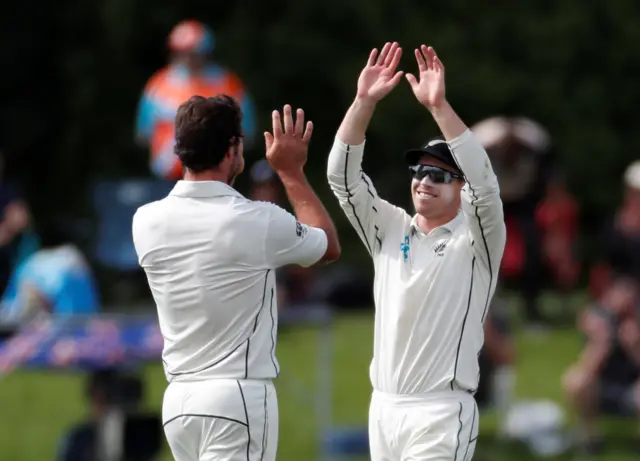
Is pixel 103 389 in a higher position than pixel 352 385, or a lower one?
higher

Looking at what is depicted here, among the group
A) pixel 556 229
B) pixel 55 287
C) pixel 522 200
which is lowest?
pixel 556 229

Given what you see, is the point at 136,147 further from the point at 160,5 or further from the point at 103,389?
→ the point at 103,389

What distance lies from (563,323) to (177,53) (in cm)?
712

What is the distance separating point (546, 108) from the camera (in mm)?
21344

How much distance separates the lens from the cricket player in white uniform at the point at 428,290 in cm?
593

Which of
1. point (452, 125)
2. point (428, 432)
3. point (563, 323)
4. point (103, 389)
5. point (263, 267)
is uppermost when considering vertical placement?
point (452, 125)

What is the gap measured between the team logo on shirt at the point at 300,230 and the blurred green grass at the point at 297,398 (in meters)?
4.90

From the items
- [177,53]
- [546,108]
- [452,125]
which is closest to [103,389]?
[177,53]

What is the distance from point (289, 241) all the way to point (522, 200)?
12.0 meters

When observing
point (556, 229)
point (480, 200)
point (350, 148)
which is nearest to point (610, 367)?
point (350, 148)

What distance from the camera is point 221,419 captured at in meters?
5.64

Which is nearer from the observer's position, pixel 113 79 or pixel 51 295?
pixel 51 295

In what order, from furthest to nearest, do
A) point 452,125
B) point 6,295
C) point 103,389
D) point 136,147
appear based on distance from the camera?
1. point 136,147
2. point 6,295
3. point 103,389
4. point 452,125

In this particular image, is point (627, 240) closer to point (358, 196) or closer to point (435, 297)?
point (358, 196)
